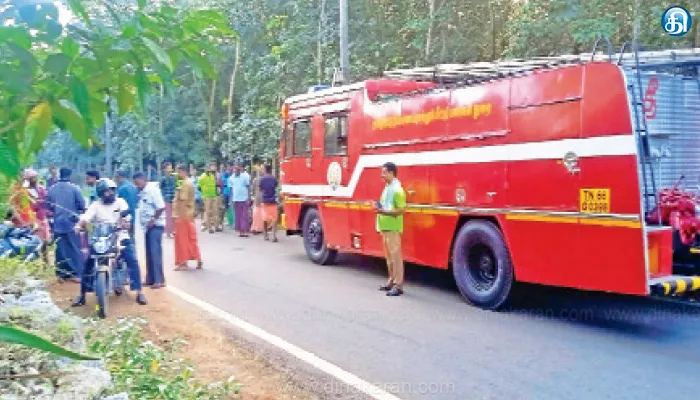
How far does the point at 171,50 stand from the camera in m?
1.87

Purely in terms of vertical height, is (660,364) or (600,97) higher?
(600,97)

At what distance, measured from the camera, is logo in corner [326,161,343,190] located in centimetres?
1057

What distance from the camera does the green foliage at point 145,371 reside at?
4312 millimetres

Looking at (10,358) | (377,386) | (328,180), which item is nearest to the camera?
(10,358)

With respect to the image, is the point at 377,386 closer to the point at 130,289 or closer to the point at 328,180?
the point at 130,289

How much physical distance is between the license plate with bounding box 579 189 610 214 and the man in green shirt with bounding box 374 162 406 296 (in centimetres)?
263

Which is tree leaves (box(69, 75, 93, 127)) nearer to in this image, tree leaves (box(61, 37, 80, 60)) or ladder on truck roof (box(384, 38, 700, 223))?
tree leaves (box(61, 37, 80, 60))

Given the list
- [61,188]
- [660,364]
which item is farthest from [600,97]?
A: [61,188]

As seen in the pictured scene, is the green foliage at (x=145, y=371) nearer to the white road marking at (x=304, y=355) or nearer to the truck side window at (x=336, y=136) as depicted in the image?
the white road marking at (x=304, y=355)

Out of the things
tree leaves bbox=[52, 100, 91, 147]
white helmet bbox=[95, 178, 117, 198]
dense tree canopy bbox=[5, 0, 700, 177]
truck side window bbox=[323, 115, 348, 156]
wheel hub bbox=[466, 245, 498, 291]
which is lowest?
wheel hub bbox=[466, 245, 498, 291]

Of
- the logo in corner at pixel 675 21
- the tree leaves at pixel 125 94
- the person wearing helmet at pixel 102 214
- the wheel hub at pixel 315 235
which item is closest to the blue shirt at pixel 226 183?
the wheel hub at pixel 315 235

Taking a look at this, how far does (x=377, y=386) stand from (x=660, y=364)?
2473mm

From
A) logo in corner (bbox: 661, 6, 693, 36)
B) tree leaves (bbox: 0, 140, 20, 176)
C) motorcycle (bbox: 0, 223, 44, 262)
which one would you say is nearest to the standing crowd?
motorcycle (bbox: 0, 223, 44, 262)

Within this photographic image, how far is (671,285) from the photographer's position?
243 inches
